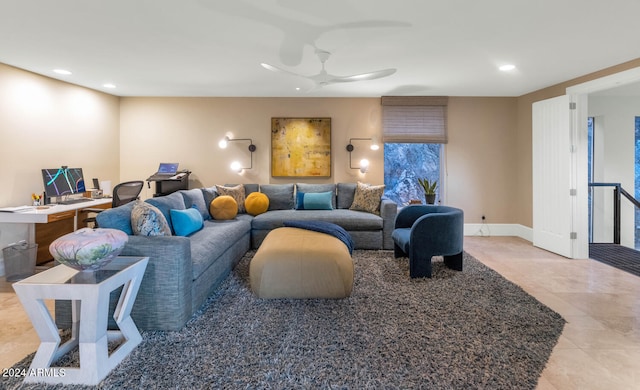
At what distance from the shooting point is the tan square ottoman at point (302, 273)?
8.86 ft

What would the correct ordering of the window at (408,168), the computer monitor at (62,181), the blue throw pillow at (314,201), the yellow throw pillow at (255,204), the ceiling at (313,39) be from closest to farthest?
the ceiling at (313,39) < the computer monitor at (62,181) < the yellow throw pillow at (255,204) < the blue throw pillow at (314,201) < the window at (408,168)

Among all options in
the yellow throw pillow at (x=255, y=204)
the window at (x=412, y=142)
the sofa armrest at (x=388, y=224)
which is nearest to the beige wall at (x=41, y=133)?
the yellow throw pillow at (x=255, y=204)

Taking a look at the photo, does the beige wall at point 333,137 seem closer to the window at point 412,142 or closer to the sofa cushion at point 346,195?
the window at point 412,142

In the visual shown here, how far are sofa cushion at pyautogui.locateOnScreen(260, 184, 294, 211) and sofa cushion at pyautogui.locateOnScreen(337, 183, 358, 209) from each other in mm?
796

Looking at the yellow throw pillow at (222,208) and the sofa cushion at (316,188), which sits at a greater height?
the sofa cushion at (316,188)

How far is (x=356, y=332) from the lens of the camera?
2.23 metres

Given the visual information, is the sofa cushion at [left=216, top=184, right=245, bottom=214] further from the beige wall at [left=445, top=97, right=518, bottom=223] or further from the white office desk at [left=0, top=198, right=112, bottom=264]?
the beige wall at [left=445, top=97, right=518, bottom=223]

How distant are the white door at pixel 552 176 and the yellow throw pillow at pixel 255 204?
4.15 meters

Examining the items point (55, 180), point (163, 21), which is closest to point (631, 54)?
point (163, 21)

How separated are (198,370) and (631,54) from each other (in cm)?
501

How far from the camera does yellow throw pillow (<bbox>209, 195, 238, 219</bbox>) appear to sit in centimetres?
427

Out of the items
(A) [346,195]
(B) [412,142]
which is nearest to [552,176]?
(B) [412,142]

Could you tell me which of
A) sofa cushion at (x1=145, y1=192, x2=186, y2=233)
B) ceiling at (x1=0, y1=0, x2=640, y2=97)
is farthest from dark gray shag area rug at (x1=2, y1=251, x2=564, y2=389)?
ceiling at (x1=0, y1=0, x2=640, y2=97)

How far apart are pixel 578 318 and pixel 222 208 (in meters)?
3.93
